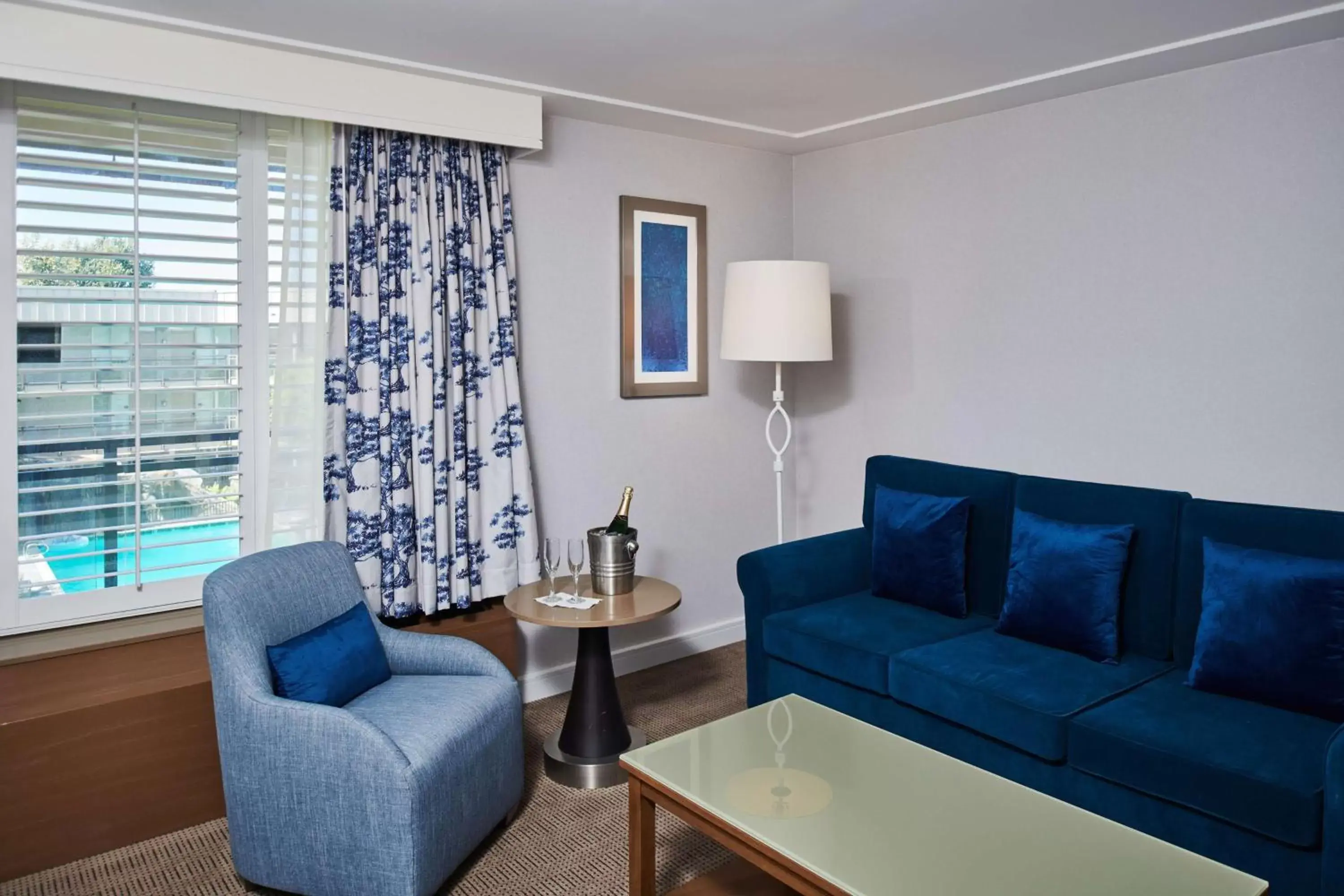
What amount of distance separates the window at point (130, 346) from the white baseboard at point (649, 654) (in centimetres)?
135

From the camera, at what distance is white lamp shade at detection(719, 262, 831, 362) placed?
154 inches

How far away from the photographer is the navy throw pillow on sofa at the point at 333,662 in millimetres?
2562

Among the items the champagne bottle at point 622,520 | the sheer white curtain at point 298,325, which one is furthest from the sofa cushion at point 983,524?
the sheer white curtain at point 298,325

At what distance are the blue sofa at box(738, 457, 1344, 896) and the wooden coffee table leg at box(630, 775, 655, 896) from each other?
1048mm

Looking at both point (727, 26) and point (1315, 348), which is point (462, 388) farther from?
point (1315, 348)

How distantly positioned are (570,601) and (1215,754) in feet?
6.46

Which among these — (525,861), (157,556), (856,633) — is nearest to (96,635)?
(157,556)

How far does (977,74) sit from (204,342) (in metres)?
2.96

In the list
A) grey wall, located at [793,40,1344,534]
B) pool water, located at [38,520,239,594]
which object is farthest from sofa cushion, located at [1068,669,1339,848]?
pool water, located at [38,520,239,594]

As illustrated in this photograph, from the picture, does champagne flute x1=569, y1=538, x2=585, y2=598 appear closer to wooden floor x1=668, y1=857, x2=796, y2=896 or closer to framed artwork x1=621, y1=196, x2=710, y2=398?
framed artwork x1=621, y1=196, x2=710, y2=398

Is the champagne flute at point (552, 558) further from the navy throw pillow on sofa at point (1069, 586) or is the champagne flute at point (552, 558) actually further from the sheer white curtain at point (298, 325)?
the navy throw pillow on sofa at point (1069, 586)

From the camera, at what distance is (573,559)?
3543 mm

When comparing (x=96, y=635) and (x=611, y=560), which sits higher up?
(x=611, y=560)

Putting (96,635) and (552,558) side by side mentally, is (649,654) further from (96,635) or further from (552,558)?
(96,635)
